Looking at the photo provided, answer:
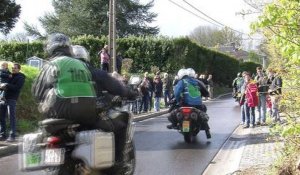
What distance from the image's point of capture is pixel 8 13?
1080 inches

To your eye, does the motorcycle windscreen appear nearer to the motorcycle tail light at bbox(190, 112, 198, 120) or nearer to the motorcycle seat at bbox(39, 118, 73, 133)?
the motorcycle seat at bbox(39, 118, 73, 133)

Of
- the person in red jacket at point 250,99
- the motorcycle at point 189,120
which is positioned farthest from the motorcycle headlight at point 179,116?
the person in red jacket at point 250,99

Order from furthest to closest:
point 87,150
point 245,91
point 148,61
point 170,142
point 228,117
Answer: point 148,61
point 228,117
point 245,91
point 170,142
point 87,150

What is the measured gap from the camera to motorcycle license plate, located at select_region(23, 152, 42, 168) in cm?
564

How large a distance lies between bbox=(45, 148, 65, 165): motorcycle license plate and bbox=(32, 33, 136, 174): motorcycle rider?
41 centimetres

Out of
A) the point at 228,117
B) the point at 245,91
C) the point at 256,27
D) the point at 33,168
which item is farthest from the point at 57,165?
the point at 228,117

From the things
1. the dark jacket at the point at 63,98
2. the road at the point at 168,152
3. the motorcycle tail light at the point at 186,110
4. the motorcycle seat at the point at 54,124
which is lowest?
the road at the point at 168,152

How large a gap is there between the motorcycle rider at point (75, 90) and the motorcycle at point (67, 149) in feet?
0.53

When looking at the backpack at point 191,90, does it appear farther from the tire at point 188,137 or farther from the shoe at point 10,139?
the shoe at point 10,139

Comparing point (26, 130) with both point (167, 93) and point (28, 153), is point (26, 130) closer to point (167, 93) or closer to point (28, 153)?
point (28, 153)

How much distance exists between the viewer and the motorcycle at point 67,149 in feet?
18.2

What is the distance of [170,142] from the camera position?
43.0 feet

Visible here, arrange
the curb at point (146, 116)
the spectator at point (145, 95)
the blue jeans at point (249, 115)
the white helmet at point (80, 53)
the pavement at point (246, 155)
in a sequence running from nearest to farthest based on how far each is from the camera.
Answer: the white helmet at point (80, 53) → the pavement at point (246, 155) → the blue jeans at point (249, 115) → the curb at point (146, 116) → the spectator at point (145, 95)

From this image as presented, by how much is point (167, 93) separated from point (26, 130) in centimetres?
1297
